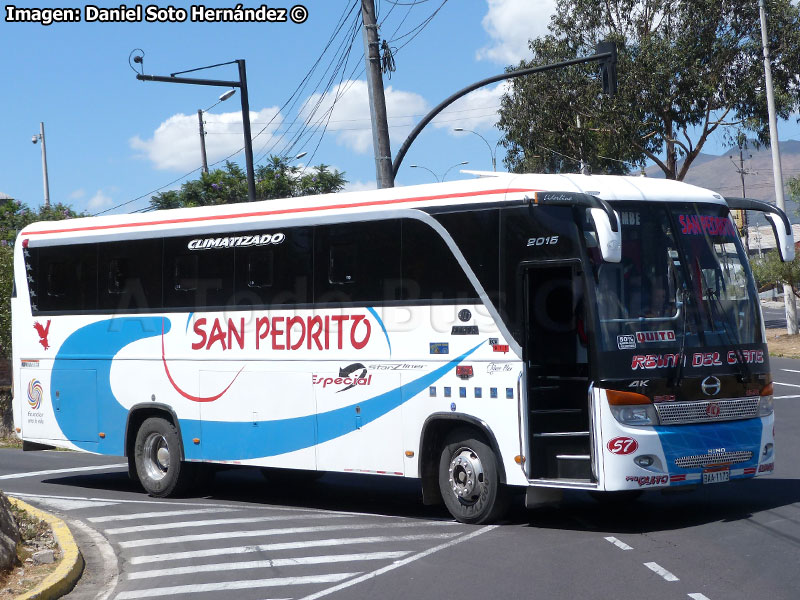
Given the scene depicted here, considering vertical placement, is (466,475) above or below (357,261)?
below

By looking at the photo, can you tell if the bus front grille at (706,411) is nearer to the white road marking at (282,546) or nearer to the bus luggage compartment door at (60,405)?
the white road marking at (282,546)

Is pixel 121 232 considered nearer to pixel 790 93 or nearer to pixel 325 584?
pixel 325 584

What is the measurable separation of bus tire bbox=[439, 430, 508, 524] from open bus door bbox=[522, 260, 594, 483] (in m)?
0.56

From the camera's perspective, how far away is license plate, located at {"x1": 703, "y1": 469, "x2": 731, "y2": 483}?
10.6 meters

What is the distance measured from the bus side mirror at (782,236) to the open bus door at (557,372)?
2390 mm

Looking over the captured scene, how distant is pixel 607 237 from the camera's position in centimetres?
981

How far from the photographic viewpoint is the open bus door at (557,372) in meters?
10.7

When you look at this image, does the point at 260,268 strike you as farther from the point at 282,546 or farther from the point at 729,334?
the point at 729,334

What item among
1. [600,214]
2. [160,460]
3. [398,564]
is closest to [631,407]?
[600,214]

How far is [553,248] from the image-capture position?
10781 millimetres

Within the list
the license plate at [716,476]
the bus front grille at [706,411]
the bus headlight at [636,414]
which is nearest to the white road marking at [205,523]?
the bus headlight at [636,414]

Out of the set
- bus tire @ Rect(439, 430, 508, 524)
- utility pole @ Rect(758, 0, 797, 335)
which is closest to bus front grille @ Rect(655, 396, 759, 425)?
bus tire @ Rect(439, 430, 508, 524)

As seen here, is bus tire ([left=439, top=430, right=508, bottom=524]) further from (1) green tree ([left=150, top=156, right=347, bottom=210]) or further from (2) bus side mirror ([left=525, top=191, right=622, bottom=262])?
(1) green tree ([left=150, top=156, right=347, bottom=210])

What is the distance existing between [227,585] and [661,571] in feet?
11.7
